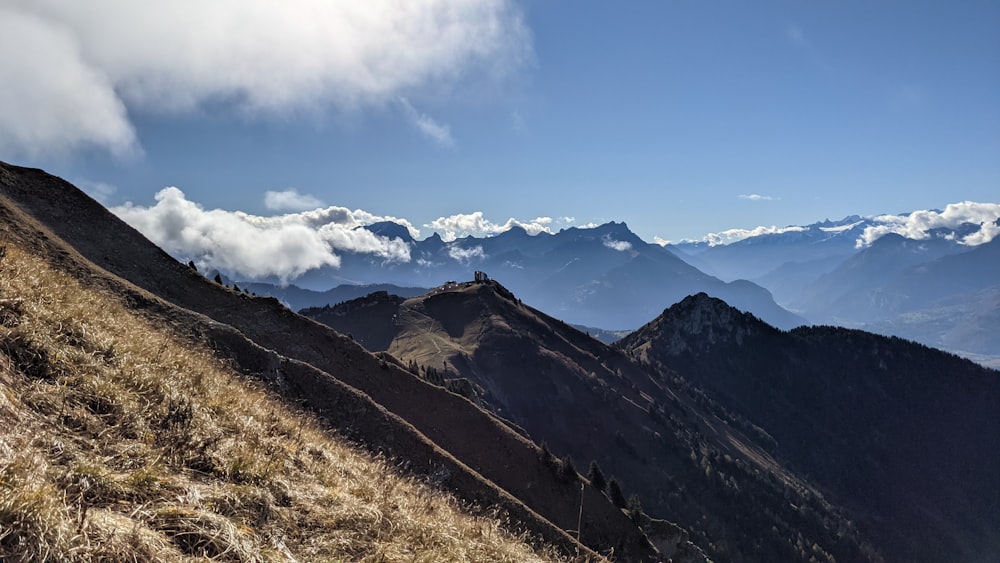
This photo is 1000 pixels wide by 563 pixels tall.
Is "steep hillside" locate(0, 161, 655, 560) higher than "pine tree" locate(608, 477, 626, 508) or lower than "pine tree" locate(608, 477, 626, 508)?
higher

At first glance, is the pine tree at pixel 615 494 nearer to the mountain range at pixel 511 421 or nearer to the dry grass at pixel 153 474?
the mountain range at pixel 511 421

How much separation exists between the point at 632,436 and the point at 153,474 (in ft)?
547

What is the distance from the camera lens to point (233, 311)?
4797 cm

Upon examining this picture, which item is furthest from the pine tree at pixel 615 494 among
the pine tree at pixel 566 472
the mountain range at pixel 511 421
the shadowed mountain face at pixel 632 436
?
the shadowed mountain face at pixel 632 436

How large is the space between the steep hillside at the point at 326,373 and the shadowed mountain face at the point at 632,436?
69718 mm

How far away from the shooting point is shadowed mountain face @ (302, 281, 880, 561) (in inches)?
5448

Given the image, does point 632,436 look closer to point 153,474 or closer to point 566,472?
point 566,472

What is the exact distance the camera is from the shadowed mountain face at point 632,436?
13838 cm

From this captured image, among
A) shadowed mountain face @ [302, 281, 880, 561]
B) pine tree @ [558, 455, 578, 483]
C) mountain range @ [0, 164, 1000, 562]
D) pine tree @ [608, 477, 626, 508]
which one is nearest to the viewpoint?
mountain range @ [0, 164, 1000, 562]

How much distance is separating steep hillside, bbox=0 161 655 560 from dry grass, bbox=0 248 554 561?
66.2 ft

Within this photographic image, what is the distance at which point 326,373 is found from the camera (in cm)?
4122

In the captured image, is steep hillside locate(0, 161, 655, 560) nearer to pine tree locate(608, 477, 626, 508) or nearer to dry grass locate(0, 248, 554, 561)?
pine tree locate(608, 477, 626, 508)

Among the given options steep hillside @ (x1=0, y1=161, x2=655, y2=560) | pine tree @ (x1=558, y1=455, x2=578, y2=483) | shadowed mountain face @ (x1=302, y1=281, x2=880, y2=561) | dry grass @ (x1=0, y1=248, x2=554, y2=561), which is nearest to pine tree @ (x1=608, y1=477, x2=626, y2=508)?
steep hillside @ (x1=0, y1=161, x2=655, y2=560)

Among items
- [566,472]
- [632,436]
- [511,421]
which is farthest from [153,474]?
[632,436]
